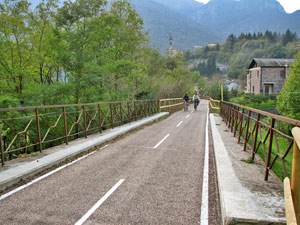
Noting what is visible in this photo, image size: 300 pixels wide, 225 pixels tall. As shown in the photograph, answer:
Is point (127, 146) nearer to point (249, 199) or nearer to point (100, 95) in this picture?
point (249, 199)

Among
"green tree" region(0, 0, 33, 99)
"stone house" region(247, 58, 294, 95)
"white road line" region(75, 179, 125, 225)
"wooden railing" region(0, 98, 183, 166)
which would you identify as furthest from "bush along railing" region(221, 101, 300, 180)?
"stone house" region(247, 58, 294, 95)

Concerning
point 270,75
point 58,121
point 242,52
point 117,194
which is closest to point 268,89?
point 270,75

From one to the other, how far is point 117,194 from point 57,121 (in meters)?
4.10

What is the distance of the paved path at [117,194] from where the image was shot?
363 cm

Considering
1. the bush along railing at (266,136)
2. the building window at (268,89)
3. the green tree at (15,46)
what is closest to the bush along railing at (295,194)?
the bush along railing at (266,136)

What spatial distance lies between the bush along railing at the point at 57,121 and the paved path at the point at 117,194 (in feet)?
5.72

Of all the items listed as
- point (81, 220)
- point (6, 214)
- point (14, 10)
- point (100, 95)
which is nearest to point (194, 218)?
point (81, 220)

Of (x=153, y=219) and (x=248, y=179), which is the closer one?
(x=153, y=219)

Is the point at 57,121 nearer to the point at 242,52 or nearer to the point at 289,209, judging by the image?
the point at 289,209

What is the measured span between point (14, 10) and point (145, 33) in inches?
545

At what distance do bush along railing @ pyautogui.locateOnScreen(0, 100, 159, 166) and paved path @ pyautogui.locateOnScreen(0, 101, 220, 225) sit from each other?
5.72 ft

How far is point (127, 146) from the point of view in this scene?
8461 millimetres

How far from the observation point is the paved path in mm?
3629

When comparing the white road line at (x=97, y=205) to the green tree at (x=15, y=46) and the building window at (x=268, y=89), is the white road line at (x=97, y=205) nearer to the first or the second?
the green tree at (x=15, y=46)
